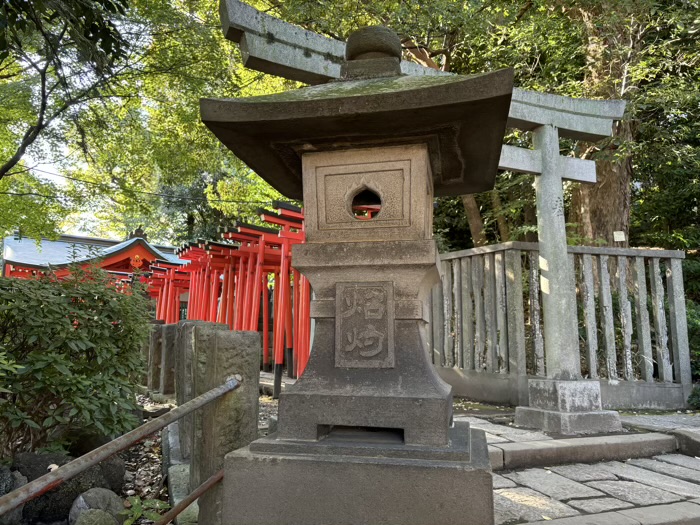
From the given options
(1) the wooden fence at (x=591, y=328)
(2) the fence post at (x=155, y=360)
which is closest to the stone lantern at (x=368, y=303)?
(1) the wooden fence at (x=591, y=328)

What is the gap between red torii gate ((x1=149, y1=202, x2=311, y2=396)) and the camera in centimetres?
786

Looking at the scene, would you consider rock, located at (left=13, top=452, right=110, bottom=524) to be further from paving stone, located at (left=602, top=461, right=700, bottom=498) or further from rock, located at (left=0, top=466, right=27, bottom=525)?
paving stone, located at (left=602, top=461, right=700, bottom=498)

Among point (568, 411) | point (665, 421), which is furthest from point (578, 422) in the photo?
point (665, 421)

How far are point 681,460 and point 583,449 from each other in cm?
88

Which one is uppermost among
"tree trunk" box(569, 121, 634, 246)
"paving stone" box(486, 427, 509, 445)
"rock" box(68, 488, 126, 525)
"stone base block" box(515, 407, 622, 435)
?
"tree trunk" box(569, 121, 634, 246)

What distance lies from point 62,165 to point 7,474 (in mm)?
10115

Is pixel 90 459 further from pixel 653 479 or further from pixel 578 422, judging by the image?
pixel 578 422

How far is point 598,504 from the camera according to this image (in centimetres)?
301

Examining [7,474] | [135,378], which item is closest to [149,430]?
[7,474]

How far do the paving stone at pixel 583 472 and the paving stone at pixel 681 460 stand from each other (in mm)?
722

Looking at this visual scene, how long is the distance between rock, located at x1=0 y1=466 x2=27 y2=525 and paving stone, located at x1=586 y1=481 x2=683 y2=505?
373 cm

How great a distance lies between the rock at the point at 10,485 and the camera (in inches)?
114

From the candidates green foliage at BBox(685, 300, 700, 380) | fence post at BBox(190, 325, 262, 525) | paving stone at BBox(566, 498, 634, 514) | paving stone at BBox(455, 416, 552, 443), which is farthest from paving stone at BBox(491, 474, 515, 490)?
green foliage at BBox(685, 300, 700, 380)

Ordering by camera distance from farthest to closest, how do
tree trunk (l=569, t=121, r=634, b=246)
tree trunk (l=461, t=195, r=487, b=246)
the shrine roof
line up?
the shrine roof, tree trunk (l=461, t=195, r=487, b=246), tree trunk (l=569, t=121, r=634, b=246)
